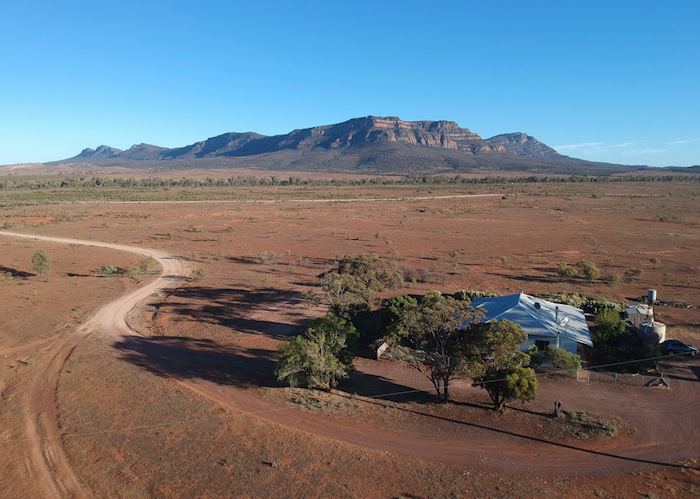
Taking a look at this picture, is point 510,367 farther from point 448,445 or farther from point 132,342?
point 132,342

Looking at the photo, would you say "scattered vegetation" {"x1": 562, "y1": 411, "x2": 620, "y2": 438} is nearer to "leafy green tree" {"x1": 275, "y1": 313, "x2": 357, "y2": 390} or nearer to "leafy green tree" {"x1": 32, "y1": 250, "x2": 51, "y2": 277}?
"leafy green tree" {"x1": 275, "y1": 313, "x2": 357, "y2": 390}

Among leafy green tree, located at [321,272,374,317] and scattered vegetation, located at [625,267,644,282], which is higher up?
leafy green tree, located at [321,272,374,317]

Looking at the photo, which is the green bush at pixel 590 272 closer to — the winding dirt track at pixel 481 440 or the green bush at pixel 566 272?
the green bush at pixel 566 272

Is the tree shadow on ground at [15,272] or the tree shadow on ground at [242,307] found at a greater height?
the tree shadow on ground at [15,272]

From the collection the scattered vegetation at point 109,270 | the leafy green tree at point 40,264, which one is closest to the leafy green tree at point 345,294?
the scattered vegetation at point 109,270

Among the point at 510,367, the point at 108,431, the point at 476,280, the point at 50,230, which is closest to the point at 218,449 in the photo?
the point at 108,431

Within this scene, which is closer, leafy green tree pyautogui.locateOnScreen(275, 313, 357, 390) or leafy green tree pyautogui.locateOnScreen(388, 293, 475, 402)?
leafy green tree pyautogui.locateOnScreen(388, 293, 475, 402)

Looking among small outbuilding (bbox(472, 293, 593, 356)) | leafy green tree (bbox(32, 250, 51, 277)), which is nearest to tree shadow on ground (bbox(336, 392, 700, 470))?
small outbuilding (bbox(472, 293, 593, 356))
